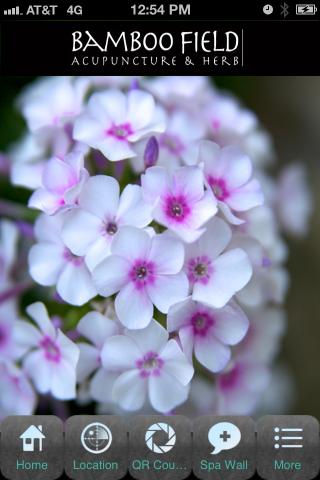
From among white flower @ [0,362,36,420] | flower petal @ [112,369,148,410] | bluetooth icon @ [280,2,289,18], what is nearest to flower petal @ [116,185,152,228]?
flower petal @ [112,369,148,410]

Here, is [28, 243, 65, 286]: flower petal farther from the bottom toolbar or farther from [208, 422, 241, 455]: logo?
[208, 422, 241, 455]: logo

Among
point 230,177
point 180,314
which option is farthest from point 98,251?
point 230,177

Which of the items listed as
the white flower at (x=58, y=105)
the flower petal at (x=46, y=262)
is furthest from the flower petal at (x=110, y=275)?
the white flower at (x=58, y=105)

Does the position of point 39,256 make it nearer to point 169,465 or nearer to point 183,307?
point 183,307

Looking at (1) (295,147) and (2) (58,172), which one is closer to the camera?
(2) (58,172)

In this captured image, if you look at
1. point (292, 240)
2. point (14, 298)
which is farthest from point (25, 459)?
point (292, 240)

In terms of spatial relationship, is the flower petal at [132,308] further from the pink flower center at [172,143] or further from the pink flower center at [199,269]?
the pink flower center at [172,143]

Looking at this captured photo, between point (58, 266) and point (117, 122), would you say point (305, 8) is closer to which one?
point (117, 122)
